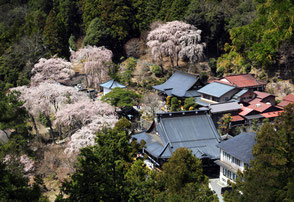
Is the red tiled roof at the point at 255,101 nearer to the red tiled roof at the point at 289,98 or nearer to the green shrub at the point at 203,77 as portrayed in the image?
the red tiled roof at the point at 289,98

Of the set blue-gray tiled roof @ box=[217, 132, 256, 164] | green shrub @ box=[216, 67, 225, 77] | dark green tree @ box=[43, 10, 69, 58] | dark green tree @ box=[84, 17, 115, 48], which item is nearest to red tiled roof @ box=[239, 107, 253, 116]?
blue-gray tiled roof @ box=[217, 132, 256, 164]

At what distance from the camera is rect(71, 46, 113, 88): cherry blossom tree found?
28.6 meters

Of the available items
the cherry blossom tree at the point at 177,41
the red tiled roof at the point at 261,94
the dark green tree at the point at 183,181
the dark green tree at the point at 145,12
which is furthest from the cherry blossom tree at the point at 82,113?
the dark green tree at the point at 145,12

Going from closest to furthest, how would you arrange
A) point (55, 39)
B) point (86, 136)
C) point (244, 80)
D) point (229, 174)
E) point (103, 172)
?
point (103, 172) → point (229, 174) → point (86, 136) → point (244, 80) → point (55, 39)

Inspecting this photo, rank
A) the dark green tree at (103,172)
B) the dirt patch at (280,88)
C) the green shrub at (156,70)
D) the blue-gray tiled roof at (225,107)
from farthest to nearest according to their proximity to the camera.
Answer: the green shrub at (156,70)
the dirt patch at (280,88)
the blue-gray tiled roof at (225,107)
the dark green tree at (103,172)

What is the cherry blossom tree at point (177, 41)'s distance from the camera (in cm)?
2872

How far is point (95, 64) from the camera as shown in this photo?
93.6 feet

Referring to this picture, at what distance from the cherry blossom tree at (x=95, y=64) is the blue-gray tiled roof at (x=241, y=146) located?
17.6 meters

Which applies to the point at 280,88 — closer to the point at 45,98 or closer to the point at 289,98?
the point at 289,98

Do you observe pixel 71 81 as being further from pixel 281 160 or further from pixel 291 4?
pixel 281 160

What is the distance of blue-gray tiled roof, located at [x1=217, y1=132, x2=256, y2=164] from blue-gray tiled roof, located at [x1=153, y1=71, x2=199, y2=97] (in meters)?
9.79

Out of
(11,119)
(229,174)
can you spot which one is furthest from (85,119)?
(229,174)

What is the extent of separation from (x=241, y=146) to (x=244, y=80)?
1092cm

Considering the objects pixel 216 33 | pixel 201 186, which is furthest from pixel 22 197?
pixel 216 33
